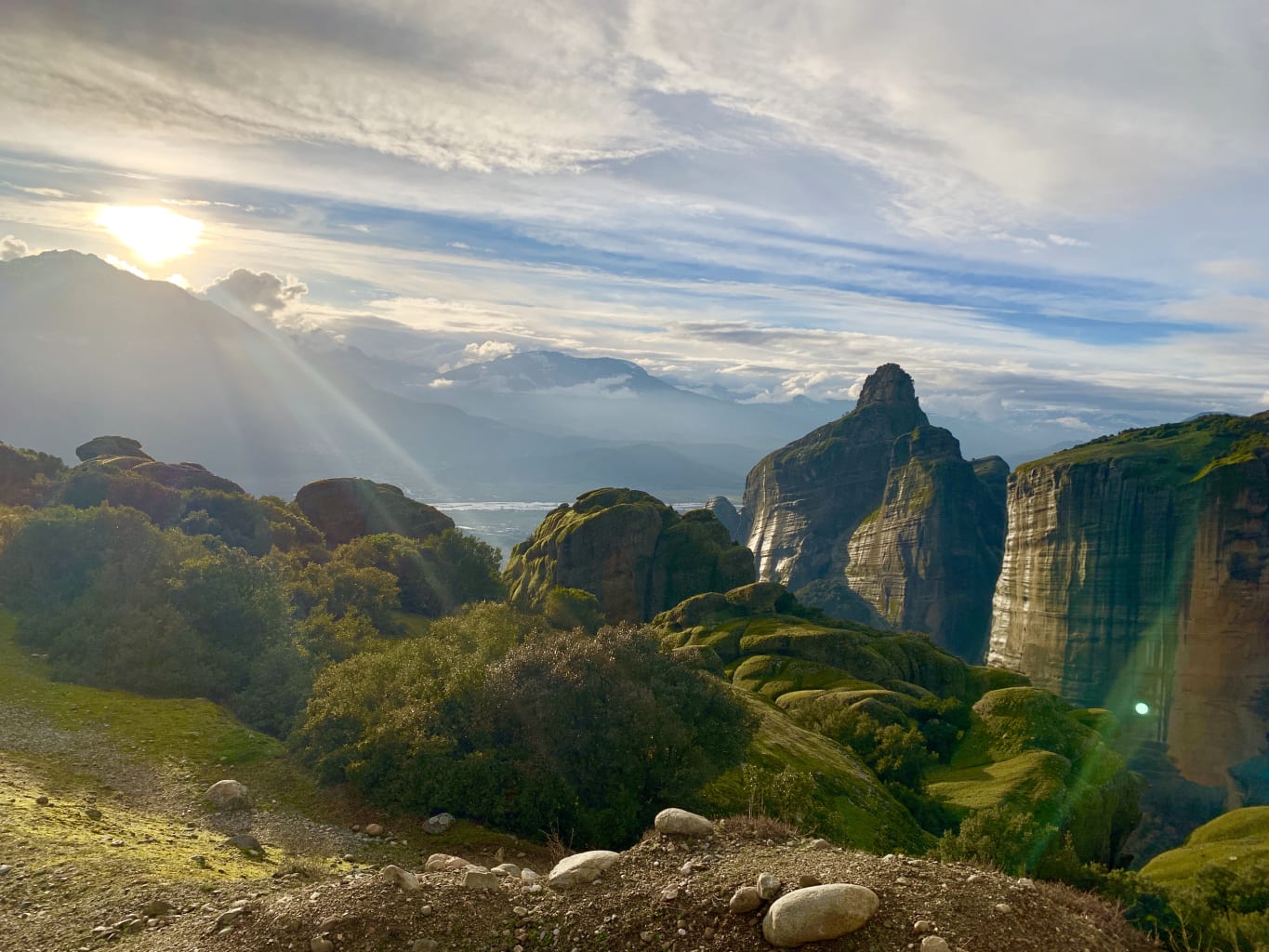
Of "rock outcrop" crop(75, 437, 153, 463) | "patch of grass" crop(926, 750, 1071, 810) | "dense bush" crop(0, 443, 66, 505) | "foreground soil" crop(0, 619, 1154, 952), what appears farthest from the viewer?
"rock outcrop" crop(75, 437, 153, 463)

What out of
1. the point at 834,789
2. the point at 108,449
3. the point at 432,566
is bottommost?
the point at 834,789

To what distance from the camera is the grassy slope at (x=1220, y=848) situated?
5160cm

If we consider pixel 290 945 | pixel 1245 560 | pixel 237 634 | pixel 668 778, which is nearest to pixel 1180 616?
pixel 1245 560

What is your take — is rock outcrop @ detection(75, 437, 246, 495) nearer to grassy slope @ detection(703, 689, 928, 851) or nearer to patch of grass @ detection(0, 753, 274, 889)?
patch of grass @ detection(0, 753, 274, 889)

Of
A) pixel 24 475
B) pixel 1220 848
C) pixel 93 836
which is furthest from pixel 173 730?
pixel 24 475

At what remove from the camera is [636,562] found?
125 meters

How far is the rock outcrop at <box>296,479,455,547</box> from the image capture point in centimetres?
11506

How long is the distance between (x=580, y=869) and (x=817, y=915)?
6.26 m

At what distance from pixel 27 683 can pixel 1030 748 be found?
240 feet

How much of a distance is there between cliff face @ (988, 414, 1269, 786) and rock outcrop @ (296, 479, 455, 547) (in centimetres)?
11924

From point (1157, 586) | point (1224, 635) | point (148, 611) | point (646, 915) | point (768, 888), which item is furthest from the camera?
point (1157, 586)

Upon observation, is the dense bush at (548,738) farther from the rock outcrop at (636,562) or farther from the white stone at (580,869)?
the rock outcrop at (636,562)

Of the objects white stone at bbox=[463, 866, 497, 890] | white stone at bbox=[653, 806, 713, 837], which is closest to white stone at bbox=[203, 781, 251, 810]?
white stone at bbox=[463, 866, 497, 890]

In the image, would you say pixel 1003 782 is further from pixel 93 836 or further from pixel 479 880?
pixel 93 836
